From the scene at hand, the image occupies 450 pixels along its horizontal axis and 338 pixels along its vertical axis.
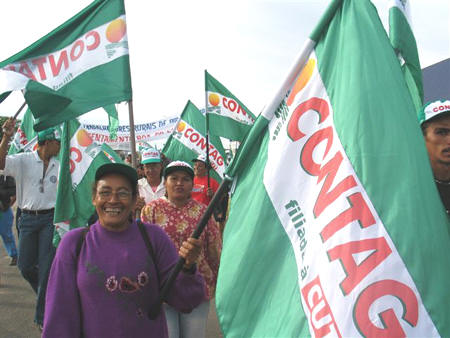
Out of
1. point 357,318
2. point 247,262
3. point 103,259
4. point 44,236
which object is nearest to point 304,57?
point 247,262

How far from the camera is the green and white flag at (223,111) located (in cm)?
648

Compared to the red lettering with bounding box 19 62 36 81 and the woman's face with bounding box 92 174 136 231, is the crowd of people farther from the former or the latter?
the red lettering with bounding box 19 62 36 81

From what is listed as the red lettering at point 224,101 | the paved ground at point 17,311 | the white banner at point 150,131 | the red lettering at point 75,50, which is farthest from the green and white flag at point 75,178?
the white banner at point 150,131

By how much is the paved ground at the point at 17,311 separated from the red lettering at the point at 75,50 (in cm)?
274

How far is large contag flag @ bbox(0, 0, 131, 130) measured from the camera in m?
2.81

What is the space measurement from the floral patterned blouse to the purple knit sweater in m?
0.93

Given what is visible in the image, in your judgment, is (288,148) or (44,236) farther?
(44,236)

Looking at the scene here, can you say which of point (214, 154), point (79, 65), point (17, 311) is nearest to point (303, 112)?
point (79, 65)

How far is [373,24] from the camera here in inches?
63.4

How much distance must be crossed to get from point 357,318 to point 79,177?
3368 millimetres

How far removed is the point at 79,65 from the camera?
2.98 metres

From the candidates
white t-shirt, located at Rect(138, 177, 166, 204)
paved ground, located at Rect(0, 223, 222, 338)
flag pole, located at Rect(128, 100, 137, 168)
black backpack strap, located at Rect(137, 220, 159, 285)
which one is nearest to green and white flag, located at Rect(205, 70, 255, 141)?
white t-shirt, located at Rect(138, 177, 166, 204)

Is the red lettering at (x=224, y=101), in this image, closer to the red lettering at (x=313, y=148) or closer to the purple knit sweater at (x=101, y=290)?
the purple knit sweater at (x=101, y=290)

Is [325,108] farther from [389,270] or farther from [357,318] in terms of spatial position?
[357,318]
